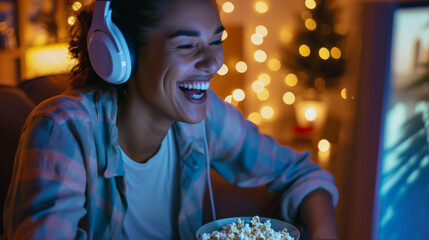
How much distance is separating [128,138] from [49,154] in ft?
0.95

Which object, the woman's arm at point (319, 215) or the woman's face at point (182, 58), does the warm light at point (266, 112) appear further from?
the woman's face at point (182, 58)

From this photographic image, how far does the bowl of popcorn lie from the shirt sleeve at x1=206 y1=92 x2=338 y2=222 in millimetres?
296

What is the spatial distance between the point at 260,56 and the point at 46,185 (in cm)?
413

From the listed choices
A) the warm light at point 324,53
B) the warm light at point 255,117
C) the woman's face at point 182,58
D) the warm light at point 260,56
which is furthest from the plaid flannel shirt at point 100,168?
the warm light at point 260,56

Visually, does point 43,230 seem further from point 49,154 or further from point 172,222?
point 172,222

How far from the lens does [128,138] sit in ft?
3.32

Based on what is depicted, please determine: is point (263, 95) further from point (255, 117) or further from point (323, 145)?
point (323, 145)

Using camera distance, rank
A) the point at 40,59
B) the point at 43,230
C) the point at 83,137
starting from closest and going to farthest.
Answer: the point at 43,230 → the point at 83,137 → the point at 40,59

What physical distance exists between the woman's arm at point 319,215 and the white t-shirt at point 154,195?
331 mm

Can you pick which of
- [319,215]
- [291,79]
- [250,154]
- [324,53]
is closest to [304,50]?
[324,53]

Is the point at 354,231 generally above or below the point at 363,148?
below

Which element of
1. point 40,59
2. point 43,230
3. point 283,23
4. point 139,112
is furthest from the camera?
point 283,23

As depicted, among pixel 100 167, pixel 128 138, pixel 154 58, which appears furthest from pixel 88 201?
pixel 154 58

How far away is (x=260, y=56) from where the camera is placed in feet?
15.3
